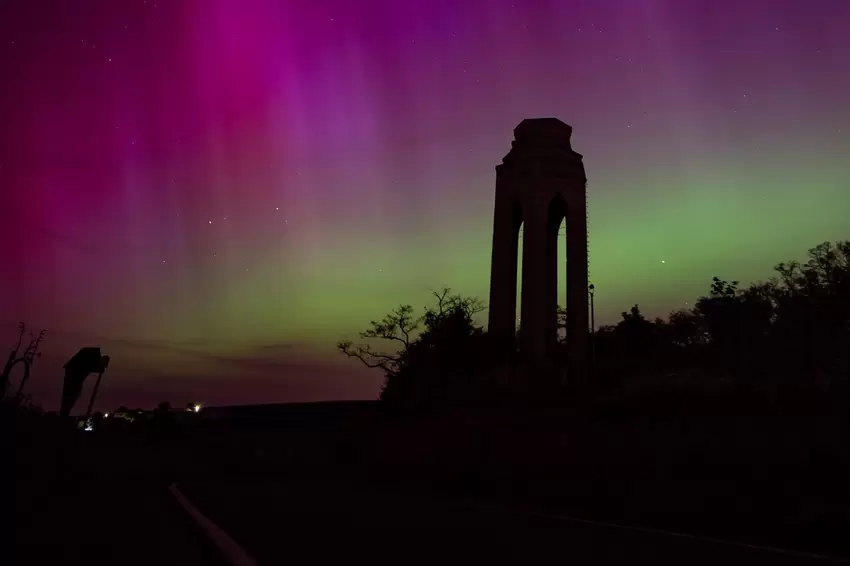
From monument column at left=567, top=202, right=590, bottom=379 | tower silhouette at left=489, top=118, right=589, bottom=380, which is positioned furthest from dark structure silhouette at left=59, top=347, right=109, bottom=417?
monument column at left=567, top=202, right=590, bottom=379

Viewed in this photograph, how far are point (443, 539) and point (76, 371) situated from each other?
23.6 metres

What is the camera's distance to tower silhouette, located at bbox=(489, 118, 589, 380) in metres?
53.2

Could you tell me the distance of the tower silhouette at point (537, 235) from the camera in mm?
53188

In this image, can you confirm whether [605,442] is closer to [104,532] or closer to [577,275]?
[104,532]

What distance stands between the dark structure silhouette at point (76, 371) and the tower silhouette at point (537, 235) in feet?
95.5

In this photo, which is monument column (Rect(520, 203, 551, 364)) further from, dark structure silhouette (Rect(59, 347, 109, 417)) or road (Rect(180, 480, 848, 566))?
road (Rect(180, 480, 848, 566))

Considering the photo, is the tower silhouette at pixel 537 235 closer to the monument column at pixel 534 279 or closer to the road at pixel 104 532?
the monument column at pixel 534 279

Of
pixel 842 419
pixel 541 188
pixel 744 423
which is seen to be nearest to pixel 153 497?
pixel 744 423

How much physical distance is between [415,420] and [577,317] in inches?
718

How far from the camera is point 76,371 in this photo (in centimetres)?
3022

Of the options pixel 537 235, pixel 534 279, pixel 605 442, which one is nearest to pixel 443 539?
pixel 605 442

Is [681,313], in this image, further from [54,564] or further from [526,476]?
[54,564]

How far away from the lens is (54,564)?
9867 mm

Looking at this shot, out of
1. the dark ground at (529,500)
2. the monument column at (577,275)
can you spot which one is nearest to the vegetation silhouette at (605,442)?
the dark ground at (529,500)
